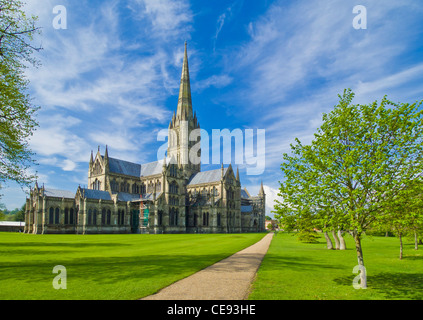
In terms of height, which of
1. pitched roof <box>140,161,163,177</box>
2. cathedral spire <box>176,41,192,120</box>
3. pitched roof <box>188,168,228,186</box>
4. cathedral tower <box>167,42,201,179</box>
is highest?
cathedral spire <box>176,41,192,120</box>

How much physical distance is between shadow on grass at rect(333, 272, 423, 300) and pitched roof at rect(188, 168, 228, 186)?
70.3 metres

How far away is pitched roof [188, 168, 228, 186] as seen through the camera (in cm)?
8606

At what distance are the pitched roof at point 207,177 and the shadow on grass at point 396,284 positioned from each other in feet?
231

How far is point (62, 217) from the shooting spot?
6088 centimetres

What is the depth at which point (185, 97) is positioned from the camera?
104m

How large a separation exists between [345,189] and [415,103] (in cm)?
461

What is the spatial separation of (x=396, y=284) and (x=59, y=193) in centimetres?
6622

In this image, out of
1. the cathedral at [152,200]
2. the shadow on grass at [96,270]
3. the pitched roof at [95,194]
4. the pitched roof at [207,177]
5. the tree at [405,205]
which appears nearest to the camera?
the tree at [405,205]

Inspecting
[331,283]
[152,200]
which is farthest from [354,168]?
[152,200]

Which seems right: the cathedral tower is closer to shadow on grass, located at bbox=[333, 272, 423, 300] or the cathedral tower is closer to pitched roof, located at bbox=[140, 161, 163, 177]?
pitched roof, located at bbox=[140, 161, 163, 177]

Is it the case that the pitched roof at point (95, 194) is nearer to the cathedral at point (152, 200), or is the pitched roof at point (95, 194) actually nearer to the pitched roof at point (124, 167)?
the cathedral at point (152, 200)

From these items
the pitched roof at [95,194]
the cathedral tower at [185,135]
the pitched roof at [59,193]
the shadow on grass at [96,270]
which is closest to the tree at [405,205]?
the shadow on grass at [96,270]

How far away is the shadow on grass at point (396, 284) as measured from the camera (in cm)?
1115

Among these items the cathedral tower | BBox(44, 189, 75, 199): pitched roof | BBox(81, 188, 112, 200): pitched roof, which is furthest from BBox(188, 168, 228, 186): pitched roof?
BBox(44, 189, 75, 199): pitched roof
